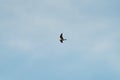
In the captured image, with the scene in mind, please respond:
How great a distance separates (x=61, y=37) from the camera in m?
23.3

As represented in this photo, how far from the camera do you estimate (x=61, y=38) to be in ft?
76.7

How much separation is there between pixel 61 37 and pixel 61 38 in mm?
408
